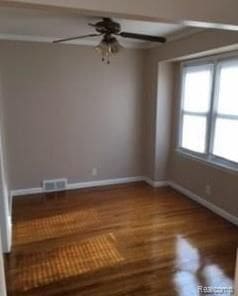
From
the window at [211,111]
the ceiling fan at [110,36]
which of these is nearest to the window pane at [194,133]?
the window at [211,111]

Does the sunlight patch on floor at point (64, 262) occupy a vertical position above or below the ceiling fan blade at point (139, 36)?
below

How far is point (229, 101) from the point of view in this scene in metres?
3.66

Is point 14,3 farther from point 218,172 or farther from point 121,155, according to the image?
point 121,155

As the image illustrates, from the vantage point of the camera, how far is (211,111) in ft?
13.1

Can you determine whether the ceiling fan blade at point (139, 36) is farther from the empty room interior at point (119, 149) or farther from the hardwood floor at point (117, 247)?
the hardwood floor at point (117, 247)

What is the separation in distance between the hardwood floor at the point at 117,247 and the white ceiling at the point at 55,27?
2526 millimetres

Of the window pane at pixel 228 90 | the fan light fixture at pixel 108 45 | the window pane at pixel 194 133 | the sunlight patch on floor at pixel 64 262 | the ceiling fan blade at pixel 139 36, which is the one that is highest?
the ceiling fan blade at pixel 139 36

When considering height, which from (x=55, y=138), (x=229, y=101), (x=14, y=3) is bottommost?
(x=55, y=138)

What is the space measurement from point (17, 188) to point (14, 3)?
3555 mm

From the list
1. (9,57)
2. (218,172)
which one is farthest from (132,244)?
(9,57)

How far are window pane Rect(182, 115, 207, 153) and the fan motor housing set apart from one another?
207cm

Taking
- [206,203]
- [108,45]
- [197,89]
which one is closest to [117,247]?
[206,203]

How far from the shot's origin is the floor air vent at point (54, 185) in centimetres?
473

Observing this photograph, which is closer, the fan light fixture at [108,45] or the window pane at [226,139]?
the fan light fixture at [108,45]
